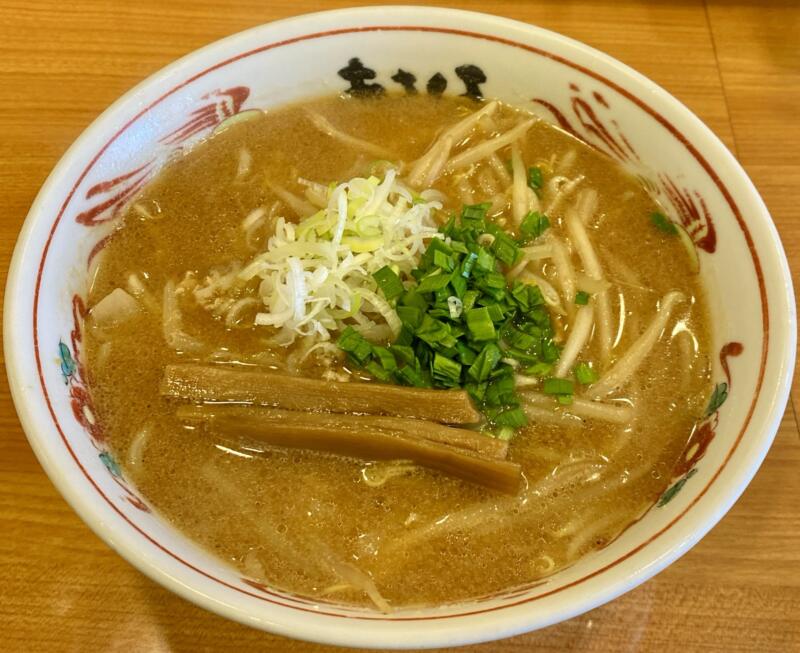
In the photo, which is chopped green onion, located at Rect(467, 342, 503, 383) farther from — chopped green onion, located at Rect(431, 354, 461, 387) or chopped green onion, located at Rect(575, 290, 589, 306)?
chopped green onion, located at Rect(575, 290, 589, 306)

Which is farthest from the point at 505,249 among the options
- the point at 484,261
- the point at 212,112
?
the point at 212,112

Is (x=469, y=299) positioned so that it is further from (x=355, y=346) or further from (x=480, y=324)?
(x=355, y=346)

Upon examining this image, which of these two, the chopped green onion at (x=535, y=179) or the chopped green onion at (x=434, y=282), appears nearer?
the chopped green onion at (x=434, y=282)

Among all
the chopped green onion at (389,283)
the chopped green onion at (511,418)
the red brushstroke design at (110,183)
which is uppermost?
the red brushstroke design at (110,183)

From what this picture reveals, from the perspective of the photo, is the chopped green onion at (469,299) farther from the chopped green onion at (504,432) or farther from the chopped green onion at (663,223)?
the chopped green onion at (663,223)

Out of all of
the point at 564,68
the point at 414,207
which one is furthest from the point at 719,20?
the point at 414,207

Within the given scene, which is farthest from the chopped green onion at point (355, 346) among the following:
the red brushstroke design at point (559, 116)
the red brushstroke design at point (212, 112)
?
the red brushstroke design at point (559, 116)

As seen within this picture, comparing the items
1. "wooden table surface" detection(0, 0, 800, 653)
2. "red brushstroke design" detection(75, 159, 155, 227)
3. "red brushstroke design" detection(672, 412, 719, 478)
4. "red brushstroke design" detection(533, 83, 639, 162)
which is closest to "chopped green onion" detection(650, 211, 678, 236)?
"red brushstroke design" detection(533, 83, 639, 162)
